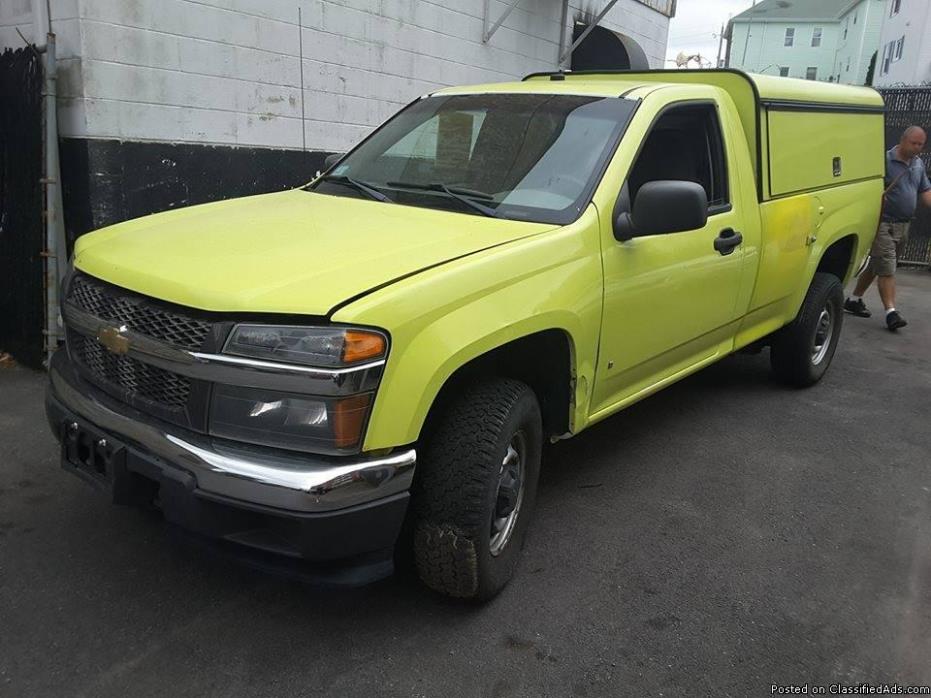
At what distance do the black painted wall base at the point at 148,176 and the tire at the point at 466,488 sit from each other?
3.51 m

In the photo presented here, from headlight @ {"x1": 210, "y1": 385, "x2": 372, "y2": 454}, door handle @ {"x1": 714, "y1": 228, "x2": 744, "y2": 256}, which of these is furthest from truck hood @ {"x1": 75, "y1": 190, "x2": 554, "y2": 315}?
door handle @ {"x1": 714, "y1": 228, "x2": 744, "y2": 256}

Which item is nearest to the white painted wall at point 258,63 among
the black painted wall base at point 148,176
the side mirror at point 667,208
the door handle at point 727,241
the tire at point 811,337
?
the black painted wall base at point 148,176

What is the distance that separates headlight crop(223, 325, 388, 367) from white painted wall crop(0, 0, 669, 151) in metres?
3.51

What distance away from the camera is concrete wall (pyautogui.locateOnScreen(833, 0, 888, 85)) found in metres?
48.5

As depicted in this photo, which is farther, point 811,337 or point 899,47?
point 899,47

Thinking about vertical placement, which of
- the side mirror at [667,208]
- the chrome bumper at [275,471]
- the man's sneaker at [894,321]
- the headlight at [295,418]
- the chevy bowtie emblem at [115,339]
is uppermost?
the side mirror at [667,208]

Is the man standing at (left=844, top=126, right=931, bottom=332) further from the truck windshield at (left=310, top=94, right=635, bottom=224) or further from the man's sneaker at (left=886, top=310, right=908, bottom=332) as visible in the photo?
the truck windshield at (left=310, top=94, right=635, bottom=224)

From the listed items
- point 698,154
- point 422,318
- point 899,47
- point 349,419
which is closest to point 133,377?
point 349,419

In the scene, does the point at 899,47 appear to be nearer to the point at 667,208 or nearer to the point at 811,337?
the point at 811,337

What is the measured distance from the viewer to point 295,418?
2217 mm

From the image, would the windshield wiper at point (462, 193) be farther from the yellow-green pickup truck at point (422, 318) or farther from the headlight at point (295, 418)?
the headlight at point (295, 418)

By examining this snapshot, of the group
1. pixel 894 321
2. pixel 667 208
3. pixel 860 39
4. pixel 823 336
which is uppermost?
pixel 860 39

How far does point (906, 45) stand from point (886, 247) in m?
30.1

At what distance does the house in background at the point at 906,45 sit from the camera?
29062 millimetres
